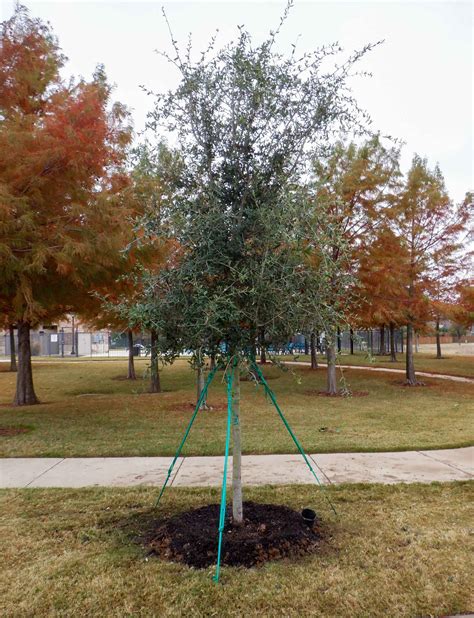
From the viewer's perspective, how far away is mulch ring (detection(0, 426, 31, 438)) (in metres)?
9.25

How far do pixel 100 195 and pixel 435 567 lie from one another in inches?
304

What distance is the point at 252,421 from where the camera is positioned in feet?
33.7

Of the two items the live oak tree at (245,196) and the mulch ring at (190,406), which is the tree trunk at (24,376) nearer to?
the mulch ring at (190,406)

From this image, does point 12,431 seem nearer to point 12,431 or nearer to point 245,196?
point 12,431

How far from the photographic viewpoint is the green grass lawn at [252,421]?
7918 mm

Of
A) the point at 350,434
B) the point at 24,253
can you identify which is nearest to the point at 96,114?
the point at 24,253

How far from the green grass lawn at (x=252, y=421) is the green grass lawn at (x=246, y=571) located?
4.74 feet

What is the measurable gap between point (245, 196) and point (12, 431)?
7.30 m

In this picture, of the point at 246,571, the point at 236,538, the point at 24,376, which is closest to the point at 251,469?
the point at 236,538

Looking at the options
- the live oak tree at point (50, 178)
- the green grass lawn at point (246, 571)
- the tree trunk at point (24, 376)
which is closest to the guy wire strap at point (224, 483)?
the green grass lawn at point (246, 571)

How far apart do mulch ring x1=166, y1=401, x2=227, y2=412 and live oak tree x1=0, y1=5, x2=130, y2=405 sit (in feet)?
12.3

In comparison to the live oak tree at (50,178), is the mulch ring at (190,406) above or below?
below

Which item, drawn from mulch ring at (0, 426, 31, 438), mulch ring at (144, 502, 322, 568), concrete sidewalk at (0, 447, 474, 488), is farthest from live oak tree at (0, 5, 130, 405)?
mulch ring at (144, 502, 322, 568)

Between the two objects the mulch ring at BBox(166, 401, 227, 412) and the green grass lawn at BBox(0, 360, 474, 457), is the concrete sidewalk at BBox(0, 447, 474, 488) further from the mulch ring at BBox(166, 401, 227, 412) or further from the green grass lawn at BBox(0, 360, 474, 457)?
the mulch ring at BBox(166, 401, 227, 412)
